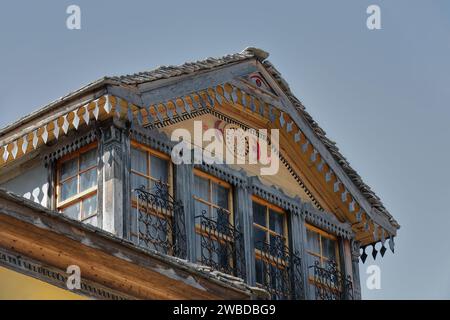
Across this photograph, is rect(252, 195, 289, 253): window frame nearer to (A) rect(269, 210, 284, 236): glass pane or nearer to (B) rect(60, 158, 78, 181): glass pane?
(A) rect(269, 210, 284, 236): glass pane

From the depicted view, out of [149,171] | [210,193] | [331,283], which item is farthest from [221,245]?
[331,283]

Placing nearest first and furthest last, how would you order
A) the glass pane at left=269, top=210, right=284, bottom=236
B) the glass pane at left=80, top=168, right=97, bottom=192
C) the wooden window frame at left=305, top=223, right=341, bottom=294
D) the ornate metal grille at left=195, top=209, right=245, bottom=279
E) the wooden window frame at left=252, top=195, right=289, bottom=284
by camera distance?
the glass pane at left=80, top=168, right=97, bottom=192
the ornate metal grille at left=195, top=209, right=245, bottom=279
the wooden window frame at left=252, top=195, right=289, bottom=284
the glass pane at left=269, top=210, right=284, bottom=236
the wooden window frame at left=305, top=223, right=341, bottom=294

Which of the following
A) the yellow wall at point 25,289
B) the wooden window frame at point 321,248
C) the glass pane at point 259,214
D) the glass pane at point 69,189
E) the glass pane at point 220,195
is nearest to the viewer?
the yellow wall at point 25,289

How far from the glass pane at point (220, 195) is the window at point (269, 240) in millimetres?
641

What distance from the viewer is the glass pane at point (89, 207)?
896 inches

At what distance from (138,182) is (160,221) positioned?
0.64m

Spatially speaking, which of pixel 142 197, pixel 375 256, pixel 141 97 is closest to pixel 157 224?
pixel 142 197

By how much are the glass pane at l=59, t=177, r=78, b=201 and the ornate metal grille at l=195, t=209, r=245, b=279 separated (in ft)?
6.01

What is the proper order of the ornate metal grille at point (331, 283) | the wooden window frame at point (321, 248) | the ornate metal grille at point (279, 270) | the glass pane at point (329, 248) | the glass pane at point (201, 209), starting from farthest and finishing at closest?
1. the glass pane at point (329, 248)
2. the wooden window frame at point (321, 248)
3. the ornate metal grille at point (331, 283)
4. the ornate metal grille at point (279, 270)
5. the glass pane at point (201, 209)

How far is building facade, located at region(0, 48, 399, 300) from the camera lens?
2291cm

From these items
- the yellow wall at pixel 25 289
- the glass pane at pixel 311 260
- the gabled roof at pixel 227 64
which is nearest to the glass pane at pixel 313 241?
the glass pane at pixel 311 260

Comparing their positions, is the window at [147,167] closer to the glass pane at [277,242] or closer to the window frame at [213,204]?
the window frame at [213,204]

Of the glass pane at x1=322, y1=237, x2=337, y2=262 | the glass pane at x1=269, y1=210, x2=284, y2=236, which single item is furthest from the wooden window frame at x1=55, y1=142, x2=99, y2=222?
the glass pane at x1=322, y1=237, x2=337, y2=262
